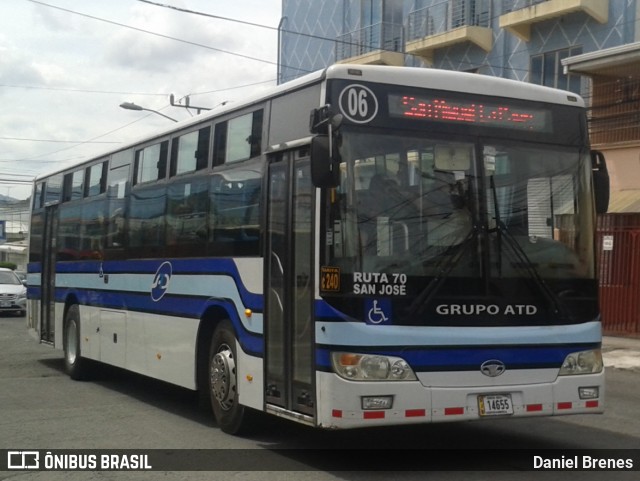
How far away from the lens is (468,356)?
759cm

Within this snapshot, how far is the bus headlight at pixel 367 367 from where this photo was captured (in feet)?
23.8

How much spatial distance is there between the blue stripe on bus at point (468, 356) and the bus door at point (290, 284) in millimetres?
470

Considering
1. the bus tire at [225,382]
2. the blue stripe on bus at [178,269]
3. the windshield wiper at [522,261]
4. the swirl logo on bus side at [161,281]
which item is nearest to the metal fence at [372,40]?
the blue stripe on bus at [178,269]

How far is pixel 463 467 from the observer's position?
793 centimetres

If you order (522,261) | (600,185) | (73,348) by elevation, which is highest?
(600,185)

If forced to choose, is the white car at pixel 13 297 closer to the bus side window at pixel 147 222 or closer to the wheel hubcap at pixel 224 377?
the bus side window at pixel 147 222

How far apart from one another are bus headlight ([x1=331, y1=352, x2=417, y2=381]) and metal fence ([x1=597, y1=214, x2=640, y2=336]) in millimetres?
14399

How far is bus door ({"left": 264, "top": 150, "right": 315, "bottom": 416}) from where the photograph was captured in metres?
7.80

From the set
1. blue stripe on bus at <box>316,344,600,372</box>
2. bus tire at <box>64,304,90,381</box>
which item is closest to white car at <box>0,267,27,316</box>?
bus tire at <box>64,304,90,381</box>

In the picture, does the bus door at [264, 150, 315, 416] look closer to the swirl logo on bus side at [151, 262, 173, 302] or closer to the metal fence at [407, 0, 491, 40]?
the swirl logo on bus side at [151, 262, 173, 302]

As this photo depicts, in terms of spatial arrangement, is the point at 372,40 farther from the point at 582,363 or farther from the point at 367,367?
the point at 367,367

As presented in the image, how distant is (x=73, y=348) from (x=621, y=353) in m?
10.4

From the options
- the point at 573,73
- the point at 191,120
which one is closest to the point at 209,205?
A: the point at 191,120

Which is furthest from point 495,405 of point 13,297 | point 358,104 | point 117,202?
point 13,297
